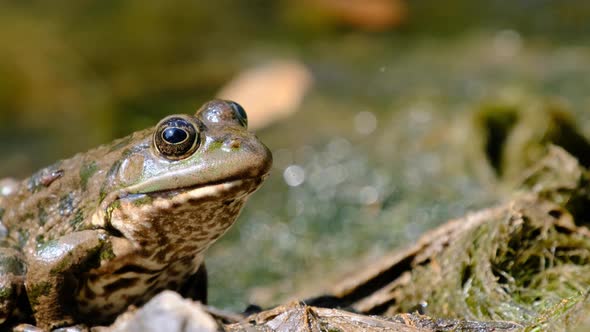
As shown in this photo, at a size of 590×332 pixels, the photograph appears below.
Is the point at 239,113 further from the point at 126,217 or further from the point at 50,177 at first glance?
the point at 50,177

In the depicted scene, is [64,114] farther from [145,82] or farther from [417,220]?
[417,220]

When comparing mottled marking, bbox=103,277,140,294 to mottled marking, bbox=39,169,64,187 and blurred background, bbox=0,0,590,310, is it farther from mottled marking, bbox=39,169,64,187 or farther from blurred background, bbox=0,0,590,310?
blurred background, bbox=0,0,590,310

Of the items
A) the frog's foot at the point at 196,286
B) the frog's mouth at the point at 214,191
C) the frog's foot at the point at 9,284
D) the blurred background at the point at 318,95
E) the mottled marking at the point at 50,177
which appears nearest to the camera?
the frog's mouth at the point at 214,191

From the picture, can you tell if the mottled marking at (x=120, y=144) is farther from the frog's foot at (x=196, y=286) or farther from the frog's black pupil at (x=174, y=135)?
the frog's foot at (x=196, y=286)

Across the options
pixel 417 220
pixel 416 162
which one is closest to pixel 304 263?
pixel 417 220

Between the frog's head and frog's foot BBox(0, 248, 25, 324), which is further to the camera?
frog's foot BBox(0, 248, 25, 324)

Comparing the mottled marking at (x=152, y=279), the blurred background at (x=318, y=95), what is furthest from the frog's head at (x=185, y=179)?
the blurred background at (x=318, y=95)

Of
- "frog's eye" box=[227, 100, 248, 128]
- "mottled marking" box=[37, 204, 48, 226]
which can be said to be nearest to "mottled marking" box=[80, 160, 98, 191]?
"mottled marking" box=[37, 204, 48, 226]
